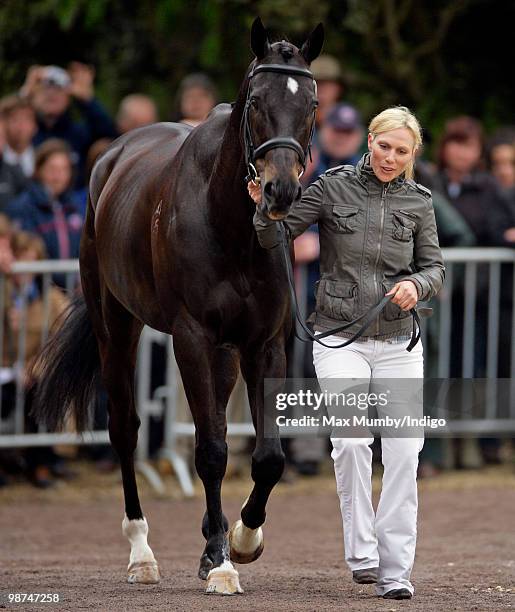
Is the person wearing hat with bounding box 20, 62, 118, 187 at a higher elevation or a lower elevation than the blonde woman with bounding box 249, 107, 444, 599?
higher

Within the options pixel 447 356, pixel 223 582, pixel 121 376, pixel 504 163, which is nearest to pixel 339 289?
pixel 223 582

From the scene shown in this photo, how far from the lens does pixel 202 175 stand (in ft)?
20.5

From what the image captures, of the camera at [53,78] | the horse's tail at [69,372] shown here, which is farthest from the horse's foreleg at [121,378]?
the camera at [53,78]

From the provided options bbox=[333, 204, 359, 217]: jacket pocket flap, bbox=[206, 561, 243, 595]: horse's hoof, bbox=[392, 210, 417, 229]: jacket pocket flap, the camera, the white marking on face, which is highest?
the camera

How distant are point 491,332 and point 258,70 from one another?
525 cm

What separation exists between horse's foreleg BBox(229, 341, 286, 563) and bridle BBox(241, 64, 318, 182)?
0.82 metres

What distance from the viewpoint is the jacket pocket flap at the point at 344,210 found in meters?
5.78

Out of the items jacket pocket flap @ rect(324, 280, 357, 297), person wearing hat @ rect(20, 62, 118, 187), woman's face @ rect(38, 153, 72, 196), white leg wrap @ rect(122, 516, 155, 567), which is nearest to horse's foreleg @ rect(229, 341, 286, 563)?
jacket pocket flap @ rect(324, 280, 357, 297)

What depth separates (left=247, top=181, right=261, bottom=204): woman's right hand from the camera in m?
5.62

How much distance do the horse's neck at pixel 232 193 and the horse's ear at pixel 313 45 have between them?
373 mm

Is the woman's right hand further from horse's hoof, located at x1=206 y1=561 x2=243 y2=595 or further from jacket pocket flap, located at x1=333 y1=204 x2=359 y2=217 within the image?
horse's hoof, located at x1=206 y1=561 x2=243 y2=595

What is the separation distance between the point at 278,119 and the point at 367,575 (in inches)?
74.2

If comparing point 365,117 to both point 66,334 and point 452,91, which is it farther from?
point 66,334

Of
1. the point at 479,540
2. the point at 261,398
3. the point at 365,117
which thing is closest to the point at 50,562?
the point at 261,398
